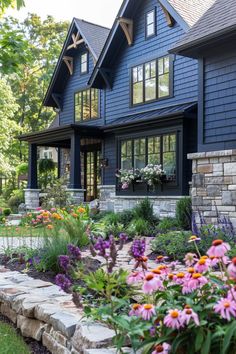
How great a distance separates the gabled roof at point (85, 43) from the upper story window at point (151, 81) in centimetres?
264

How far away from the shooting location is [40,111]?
27000 millimetres

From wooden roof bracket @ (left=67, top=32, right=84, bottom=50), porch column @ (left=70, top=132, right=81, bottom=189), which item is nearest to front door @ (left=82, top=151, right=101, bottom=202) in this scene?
porch column @ (left=70, top=132, right=81, bottom=189)

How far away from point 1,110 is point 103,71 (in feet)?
29.5

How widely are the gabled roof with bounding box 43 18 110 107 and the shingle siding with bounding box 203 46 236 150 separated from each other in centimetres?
830

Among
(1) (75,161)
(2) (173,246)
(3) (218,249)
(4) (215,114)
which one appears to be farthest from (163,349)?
(1) (75,161)

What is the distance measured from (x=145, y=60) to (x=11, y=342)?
11.8 m

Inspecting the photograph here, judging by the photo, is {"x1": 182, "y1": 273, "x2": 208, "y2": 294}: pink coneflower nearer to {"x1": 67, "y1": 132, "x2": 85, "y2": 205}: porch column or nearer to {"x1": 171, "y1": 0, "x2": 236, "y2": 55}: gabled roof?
{"x1": 171, "y1": 0, "x2": 236, "y2": 55}: gabled roof

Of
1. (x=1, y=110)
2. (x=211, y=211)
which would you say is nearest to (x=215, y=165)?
(x=211, y=211)

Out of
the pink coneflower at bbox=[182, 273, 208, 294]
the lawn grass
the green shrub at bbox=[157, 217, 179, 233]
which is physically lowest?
the lawn grass

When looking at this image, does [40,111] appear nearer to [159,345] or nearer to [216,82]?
[216,82]

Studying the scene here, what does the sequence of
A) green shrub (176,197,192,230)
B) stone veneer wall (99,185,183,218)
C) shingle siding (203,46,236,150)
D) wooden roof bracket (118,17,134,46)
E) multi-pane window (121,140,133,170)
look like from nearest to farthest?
1. shingle siding (203,46,236,150)
2. green shrub (176,197,192,230)
3. stone veneer wall (99,185,183,218)
4. multi-pane window (121,140,133,170)
5. wooden roof bracket (118,17,134,46)

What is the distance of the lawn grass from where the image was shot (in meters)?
3.36

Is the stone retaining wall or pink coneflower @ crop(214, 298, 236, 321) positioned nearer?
A: pink coneflower @ crop(214, 298, 236, 321)

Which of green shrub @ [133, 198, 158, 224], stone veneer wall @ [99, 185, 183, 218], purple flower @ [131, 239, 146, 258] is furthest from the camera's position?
stone veneer wall @ [99, 185, 183, 218]
